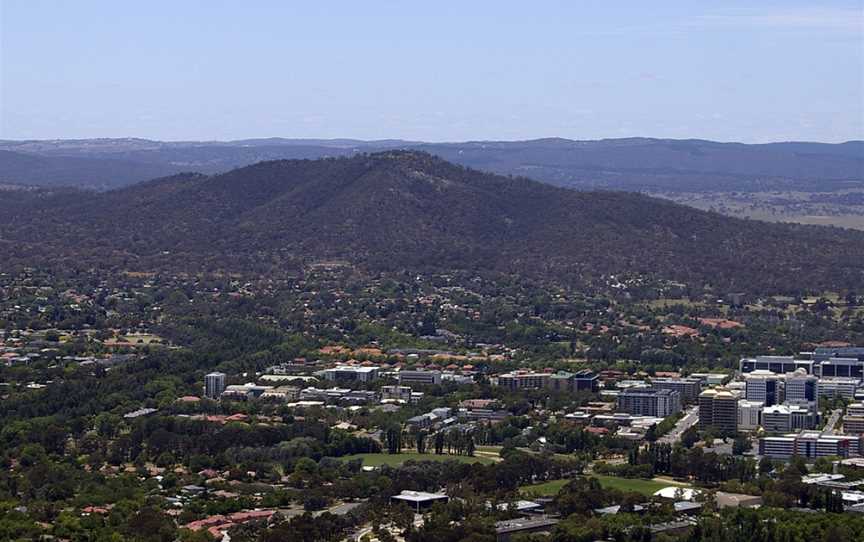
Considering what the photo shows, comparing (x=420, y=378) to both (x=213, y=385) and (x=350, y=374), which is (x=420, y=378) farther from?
(x=213, y=385)

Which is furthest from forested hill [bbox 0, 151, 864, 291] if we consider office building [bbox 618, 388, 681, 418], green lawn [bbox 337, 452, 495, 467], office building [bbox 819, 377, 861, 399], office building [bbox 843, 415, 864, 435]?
green lawn [bbox 337, 452, 495, 467]

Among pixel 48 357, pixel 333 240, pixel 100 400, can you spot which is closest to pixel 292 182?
pixel 333 240

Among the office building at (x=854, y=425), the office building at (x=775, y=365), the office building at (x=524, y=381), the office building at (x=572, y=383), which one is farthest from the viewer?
the office building at (x=775, y=365)

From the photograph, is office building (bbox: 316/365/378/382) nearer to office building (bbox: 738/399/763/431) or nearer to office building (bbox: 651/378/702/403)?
office building (bbox: 651/378/702/403)

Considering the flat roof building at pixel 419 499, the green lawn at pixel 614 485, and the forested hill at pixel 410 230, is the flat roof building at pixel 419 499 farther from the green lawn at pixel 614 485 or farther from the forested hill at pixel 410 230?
the forested hill at pixel 410 230

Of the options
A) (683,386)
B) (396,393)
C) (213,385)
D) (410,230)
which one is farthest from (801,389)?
(410,230)

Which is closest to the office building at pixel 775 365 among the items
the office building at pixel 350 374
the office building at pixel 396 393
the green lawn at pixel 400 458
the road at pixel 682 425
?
the road at pixel 682 425
